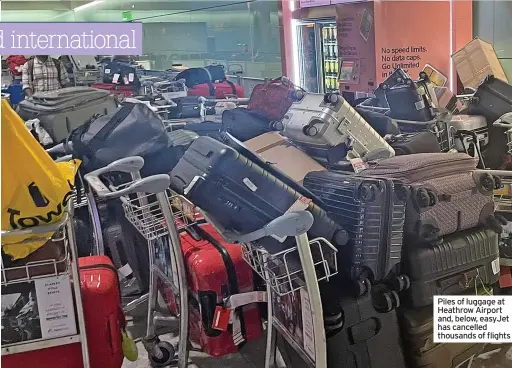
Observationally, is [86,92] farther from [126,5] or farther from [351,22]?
[351,22]

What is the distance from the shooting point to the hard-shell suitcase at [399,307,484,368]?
1978mm

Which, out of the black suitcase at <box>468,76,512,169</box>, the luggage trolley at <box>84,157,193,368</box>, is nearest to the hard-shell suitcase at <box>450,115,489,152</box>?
the black suitcase at <box>468,76,512,169</box>

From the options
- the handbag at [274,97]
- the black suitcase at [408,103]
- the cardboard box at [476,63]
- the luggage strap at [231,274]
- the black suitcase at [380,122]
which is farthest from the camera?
the cardboard box at [476,63]

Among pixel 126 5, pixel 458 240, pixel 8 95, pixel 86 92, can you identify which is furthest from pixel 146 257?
pixel 458 240

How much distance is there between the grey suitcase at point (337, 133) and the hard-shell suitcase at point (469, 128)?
0.54 metres

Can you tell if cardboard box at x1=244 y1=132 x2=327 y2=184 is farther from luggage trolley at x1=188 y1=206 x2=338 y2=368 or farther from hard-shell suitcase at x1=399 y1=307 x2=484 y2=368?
hard-shell suitcase at x1=399 y1=307 x2=484 y2=368

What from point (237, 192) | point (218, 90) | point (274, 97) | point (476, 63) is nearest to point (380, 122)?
point (274, 97)

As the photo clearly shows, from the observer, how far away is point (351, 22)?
136 inches

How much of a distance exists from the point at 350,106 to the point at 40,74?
1176mm

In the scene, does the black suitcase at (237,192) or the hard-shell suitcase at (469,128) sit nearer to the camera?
the black suitcase at (237,192)

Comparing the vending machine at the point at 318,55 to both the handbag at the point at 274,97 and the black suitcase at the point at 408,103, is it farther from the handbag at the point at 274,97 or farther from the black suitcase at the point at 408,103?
the black suitcase at the point at 408,103

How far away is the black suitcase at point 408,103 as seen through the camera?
9.37 feet

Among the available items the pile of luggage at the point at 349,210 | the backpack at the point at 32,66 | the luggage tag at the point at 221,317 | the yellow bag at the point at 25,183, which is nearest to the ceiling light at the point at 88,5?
the backpack at the point at 32,66

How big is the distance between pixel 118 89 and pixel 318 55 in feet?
3.25
